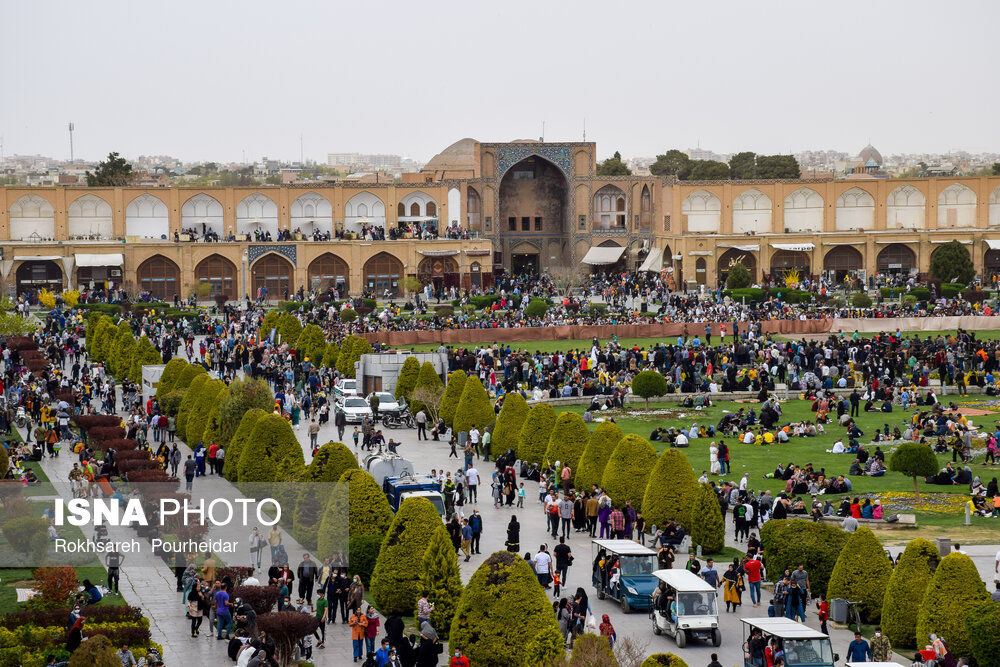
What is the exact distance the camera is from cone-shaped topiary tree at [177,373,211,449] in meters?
29.0

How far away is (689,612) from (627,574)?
1.58m

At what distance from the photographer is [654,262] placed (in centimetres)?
6506

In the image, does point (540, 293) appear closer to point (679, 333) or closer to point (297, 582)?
point (679, 333)

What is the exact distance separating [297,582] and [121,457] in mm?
7062

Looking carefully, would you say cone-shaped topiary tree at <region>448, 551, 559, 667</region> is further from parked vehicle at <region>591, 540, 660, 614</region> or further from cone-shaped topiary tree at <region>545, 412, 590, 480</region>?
cone-shaped topiary tree at <region>545, 412, 590, 480</region>

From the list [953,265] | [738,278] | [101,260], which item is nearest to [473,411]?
[738,278]

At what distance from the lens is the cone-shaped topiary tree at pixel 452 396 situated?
3094cm

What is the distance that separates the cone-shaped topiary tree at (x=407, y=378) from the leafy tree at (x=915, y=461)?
41.0 feet

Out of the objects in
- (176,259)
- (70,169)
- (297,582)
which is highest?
(70,169)

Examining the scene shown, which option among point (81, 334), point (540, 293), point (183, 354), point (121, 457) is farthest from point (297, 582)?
point (540, 293)

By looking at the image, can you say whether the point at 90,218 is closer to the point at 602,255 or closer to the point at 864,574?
the point at 602,255

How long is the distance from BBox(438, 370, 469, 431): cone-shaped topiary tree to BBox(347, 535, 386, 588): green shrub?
39.6 ft

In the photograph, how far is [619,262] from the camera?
67250 millimetres

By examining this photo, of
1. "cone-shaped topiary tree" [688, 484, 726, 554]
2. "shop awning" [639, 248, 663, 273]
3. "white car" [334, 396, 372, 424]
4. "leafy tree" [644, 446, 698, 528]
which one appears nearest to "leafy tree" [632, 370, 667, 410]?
"white car" [334, 396, 372, 424]
